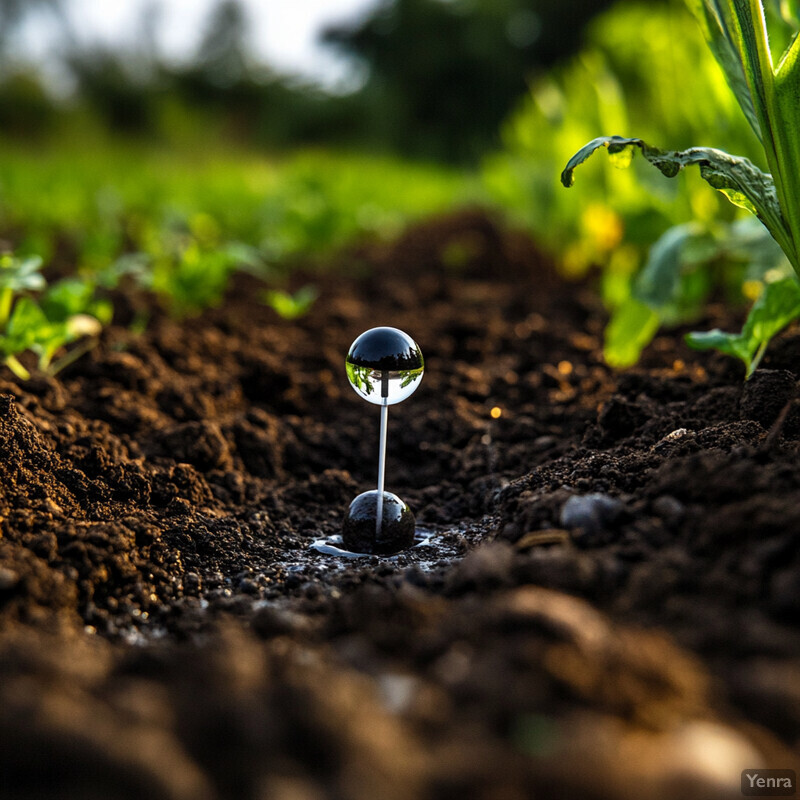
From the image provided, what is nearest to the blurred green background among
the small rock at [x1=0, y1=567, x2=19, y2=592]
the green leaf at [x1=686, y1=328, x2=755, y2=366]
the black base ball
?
the green leaf at [x1=686, y1=328, x2=755, y2=366]

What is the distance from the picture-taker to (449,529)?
1.91 meters

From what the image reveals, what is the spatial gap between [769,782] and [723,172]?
1202mm

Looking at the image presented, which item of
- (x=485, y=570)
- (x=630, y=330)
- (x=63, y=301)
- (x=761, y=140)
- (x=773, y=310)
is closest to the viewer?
(x=485, y=570)

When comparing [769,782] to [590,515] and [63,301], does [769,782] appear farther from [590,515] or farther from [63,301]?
[63,301]

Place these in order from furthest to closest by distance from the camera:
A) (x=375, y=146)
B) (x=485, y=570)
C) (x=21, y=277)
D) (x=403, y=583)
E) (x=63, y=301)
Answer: (x=375, y=146) → (x=63, y=301) → (x=21, y=277) → (x=403, y=583) → (x=485, y=570)

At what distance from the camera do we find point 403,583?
4.74 ft

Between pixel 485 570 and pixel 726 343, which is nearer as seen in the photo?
pixel 485 570

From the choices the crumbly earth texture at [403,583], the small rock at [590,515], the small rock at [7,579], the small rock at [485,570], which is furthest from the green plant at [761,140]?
the small rock at [7,579]

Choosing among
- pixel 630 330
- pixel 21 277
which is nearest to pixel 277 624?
pixel 21 277

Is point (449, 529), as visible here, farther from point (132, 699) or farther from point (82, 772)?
point (82, 772)

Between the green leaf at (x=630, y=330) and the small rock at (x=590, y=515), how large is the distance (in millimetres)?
1324

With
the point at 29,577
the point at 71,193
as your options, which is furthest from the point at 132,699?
the point at 71,193

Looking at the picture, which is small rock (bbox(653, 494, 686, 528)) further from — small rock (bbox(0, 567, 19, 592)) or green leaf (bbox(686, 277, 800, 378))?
small rock (bbox(0, 567, 19, 592))

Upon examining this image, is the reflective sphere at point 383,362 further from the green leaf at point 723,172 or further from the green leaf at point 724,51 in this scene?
the green leaf at point 724,51
